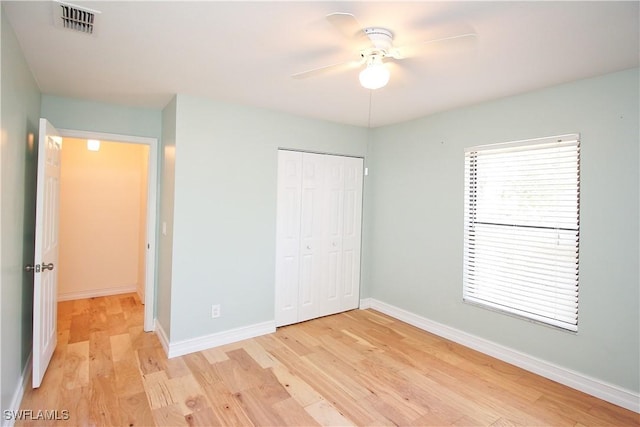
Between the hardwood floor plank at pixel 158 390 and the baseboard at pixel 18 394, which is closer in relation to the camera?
the baseboard at pixel 18 394

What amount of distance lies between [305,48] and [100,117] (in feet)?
7.90

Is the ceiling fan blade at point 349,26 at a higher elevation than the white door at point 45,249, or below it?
higher

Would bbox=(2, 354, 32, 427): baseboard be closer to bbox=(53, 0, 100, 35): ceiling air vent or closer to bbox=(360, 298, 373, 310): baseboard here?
bbox=(53, 0, 100, 35): ceiling air vent

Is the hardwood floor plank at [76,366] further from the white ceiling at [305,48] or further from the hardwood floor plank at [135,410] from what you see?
the white ceiling at [305,48]

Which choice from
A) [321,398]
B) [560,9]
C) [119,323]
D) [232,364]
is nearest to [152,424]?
[232,364]

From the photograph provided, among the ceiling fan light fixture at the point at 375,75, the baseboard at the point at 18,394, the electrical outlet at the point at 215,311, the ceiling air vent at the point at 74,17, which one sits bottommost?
the baseboard at the point at 18,394

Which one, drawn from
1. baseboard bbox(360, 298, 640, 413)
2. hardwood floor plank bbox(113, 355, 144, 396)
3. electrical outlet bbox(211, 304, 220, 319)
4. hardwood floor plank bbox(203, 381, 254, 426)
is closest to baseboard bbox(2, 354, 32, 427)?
hardwood floor plank bbox(113, 355, 144, 396)

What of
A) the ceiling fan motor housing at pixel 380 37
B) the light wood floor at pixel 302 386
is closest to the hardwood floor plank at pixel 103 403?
the light wood floor at pixel 302 386

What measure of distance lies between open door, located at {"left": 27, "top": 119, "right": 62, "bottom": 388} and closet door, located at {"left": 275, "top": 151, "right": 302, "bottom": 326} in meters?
1.98

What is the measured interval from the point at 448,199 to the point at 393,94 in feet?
4.11

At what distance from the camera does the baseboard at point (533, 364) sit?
238 cm

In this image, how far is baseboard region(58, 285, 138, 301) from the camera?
15.2 feet

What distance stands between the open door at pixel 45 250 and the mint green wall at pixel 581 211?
3.36m

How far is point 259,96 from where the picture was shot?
3.08 meters
